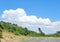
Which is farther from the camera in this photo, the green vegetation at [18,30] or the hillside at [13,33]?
the green vegetation at [18,30]

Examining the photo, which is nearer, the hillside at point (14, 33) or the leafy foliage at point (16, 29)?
the hillside at point (14, 33)

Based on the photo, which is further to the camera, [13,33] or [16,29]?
[16,29]

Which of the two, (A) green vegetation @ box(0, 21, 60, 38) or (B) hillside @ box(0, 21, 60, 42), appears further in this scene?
(A) green vegetation @ box(0, 21, 60, 38)

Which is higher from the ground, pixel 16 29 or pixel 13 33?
pixel 16 29

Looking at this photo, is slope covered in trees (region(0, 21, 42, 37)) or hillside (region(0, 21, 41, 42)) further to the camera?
slope covered in trees (region(0, 21, 42, 37))

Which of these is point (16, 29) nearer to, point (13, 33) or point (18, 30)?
point (18, 30)

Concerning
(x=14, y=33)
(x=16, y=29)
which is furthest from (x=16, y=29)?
(x=14, y=33)

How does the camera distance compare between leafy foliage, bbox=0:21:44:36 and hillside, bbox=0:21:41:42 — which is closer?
hillside, bbox=0:21:41:42

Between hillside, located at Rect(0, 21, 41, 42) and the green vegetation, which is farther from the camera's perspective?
the green vegetation

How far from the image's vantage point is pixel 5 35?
19422 mm

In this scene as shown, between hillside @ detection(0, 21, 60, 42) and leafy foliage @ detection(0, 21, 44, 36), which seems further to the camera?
leafy foliage @ detection(0, 21, 44, 36)

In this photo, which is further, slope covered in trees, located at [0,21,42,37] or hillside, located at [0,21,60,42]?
slope covered in trees, located at [0,21,42,37]

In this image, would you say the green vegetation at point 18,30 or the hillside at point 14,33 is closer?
the hillside at point 14,33

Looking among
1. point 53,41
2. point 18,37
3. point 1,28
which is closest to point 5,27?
point 1,28
